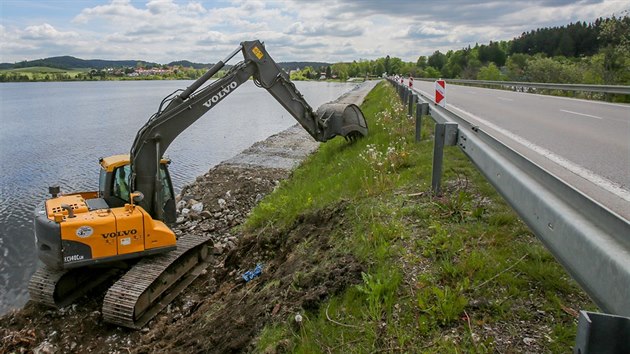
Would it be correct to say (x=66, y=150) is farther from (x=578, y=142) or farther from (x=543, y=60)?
(x=543, y=60)

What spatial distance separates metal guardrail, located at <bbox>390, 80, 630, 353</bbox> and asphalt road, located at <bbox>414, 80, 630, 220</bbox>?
108 inches

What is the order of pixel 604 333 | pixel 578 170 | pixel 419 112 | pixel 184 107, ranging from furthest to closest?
pixel 184 107
pixel 419 112
pixel 578 170
pixel 604 333

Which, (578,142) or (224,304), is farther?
(578,142)

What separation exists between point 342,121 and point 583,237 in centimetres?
1224

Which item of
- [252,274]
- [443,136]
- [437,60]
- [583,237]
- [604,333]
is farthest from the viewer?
[437,60]

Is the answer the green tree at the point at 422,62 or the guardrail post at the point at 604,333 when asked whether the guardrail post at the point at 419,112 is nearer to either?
the guardrail post at the point at 604,333

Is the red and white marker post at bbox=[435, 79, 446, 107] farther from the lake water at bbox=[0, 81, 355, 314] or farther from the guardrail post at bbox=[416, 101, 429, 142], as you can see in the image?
the lake water at bbox=[0, 81, 355, 314]

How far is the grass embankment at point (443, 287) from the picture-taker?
327 centimetres

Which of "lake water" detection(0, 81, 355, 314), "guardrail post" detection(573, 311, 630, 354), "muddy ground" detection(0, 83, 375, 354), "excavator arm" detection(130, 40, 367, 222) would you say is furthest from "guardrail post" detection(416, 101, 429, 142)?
"lake water" detection(0, 81, 355, 314)

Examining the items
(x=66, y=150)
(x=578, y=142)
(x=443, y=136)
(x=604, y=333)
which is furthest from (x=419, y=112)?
(x=66, y=150)

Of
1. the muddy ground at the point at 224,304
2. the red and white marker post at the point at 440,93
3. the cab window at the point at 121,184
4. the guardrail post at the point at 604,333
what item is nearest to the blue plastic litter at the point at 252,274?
the muddy ground at the point at 224,304

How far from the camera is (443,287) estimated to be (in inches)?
149

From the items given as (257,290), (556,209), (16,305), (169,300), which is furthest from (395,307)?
(16,305)

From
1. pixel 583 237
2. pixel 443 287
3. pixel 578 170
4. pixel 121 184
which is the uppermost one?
pixel 583 237
